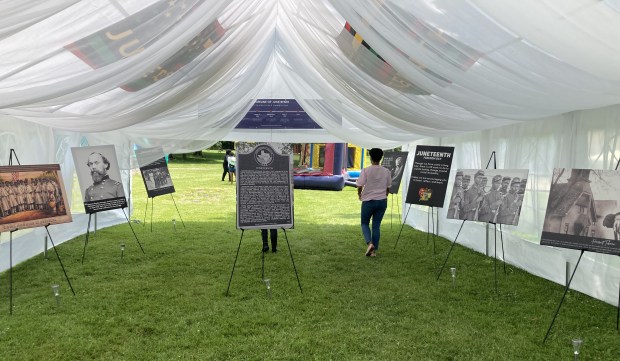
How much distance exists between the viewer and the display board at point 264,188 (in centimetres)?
469

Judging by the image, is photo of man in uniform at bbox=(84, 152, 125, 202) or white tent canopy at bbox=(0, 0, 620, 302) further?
photo of man in uniform at bbox=(84, 152, 125, 202)

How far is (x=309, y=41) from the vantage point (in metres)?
5.08

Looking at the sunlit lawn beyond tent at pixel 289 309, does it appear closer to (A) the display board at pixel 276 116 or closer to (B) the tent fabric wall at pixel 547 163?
(B) the tent fabric wall at pixel 547 163

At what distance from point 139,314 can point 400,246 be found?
4.23m

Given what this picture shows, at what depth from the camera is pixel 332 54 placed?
4828 millimetres

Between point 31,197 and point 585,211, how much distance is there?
4.82 m

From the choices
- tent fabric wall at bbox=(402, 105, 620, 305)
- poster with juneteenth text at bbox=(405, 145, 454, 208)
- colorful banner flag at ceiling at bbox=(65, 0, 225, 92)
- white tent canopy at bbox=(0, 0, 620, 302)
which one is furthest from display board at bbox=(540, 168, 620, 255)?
colorful banner flag at ceiling at bbox=(65, 0, 225, 92)

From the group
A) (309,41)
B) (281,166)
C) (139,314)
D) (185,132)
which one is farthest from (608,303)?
(185,132)

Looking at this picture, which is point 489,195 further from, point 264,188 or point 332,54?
point 264,188

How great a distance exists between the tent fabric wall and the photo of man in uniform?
5.24 metres

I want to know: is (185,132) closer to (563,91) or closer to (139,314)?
(139,314)

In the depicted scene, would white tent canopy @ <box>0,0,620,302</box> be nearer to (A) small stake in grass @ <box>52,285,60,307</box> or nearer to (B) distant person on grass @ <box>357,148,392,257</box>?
(B) distant person on grass @ <box>357,148,392,257</box>

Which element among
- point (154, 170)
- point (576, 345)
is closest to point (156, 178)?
point (154, 170)

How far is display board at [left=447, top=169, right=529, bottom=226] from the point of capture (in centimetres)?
480
